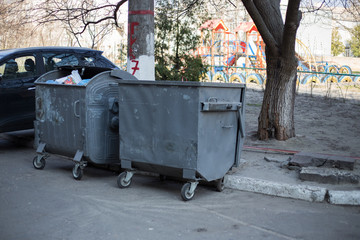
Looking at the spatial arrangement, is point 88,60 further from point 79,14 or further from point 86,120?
point 79,14

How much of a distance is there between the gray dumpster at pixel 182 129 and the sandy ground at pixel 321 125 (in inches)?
94.1

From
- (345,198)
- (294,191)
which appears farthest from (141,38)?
(345,198)

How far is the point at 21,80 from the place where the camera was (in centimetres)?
811

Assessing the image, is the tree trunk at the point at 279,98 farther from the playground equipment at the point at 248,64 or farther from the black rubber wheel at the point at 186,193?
the playground equipment at the point at 248,64

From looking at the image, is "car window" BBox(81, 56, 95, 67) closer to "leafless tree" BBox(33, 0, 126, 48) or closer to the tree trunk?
"leafless tree" BBox(33, 0, 126, 48)

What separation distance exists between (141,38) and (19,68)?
2528 millimetres

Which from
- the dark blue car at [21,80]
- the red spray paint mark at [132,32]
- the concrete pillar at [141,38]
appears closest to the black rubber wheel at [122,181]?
the concrete pillar at [141,38]

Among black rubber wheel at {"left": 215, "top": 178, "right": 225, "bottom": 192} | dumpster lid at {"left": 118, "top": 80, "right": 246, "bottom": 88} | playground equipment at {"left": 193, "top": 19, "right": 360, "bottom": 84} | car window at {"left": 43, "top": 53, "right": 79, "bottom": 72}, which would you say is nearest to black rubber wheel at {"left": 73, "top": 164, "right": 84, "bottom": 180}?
dumpster lid at {"left": 118, "top": 80, "right": 246, "bottom": 88}

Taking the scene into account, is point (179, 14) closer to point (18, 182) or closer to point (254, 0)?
point (254, 0)

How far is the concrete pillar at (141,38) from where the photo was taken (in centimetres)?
748

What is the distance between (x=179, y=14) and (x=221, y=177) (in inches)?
278

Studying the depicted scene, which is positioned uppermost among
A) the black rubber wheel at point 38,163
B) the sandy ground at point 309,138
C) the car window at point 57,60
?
the car window at point 57,60

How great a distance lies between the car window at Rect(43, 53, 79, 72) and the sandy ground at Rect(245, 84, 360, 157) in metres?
3.96

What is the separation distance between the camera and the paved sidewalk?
16.7 ft
